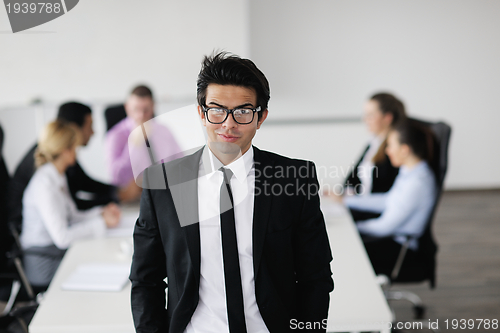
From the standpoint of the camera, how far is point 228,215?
110cm

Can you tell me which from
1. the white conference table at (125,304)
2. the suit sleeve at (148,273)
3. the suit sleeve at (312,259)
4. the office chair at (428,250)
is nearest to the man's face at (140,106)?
the white conference table at (125,304)

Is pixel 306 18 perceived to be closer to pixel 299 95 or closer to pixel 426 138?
pixel 299 95

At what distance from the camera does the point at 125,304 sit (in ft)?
5.57

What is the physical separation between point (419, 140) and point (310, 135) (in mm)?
1027

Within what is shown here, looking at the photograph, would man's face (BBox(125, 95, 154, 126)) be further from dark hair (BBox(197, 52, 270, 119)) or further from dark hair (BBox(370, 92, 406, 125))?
dark hair (BBox(197, 52, 270, 119))

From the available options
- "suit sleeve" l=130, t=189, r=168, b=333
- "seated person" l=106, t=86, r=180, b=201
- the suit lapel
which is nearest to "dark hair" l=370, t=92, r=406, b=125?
"seated person" l=106, t=86, r=180, b=201

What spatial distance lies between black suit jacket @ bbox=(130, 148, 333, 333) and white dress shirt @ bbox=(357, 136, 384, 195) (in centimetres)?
160

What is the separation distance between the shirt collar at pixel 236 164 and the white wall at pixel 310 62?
6.27ft

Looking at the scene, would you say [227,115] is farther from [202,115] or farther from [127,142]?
[127,142]

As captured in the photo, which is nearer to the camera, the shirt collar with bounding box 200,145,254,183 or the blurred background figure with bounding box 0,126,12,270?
the shirt collar with bounding box 200,145,254,183

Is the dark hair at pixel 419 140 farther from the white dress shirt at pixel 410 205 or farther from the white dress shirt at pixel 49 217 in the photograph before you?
the white dress shirt at pixel 49 217

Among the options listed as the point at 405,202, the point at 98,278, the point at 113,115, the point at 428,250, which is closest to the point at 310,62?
the point at 113,115

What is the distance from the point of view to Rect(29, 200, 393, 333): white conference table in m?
1.58

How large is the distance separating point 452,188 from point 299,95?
178 cm
